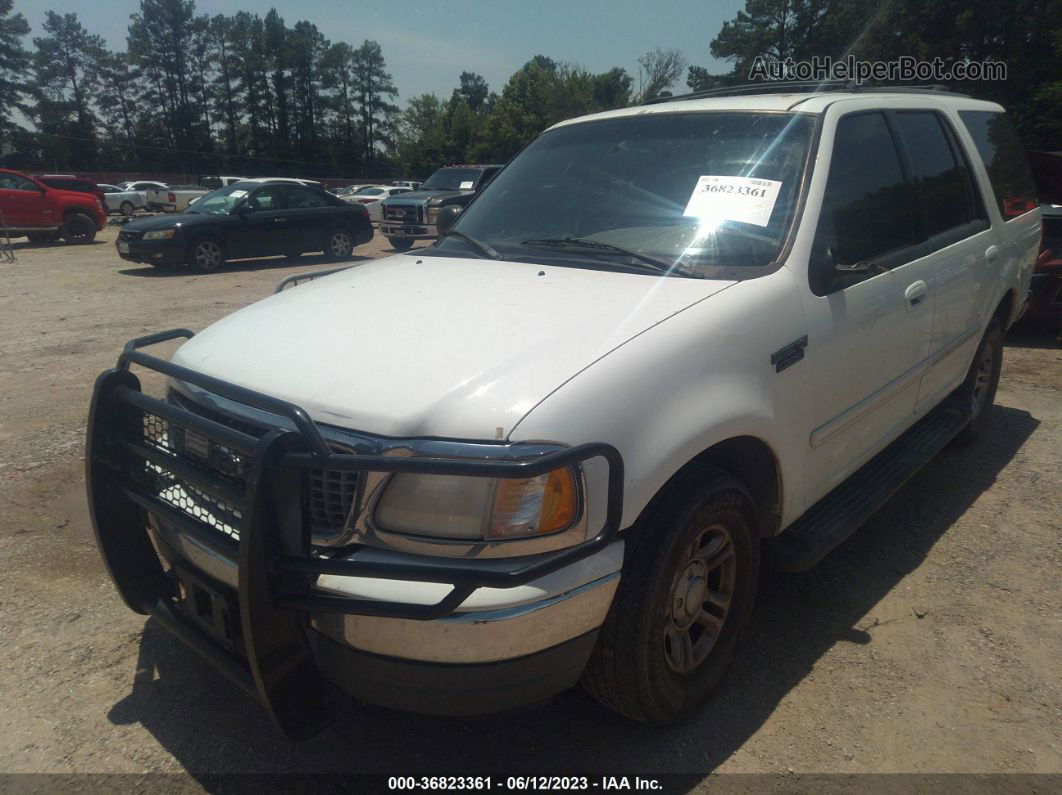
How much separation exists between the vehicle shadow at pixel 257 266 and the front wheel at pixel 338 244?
A: 0.15 m

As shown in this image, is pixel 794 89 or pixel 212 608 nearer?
pixel 212 608

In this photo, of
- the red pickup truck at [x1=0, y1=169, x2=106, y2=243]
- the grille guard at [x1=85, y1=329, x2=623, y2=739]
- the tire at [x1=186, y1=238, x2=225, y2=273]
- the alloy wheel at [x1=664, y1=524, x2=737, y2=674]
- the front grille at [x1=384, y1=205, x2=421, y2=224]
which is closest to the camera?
the grille guard at [x1=85, y1=329, x2=623, y2=739]

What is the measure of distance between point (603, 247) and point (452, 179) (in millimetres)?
16121

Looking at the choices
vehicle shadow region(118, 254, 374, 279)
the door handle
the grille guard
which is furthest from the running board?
vehicle shadow region(118, 254, 374, 279)

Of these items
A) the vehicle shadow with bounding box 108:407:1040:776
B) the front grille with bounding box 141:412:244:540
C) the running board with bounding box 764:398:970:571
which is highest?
the front grille with bounding box 141:412:244:540

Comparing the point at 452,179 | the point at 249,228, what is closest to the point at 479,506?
the point at 249,228

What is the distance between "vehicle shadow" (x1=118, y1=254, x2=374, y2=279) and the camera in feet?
43.6

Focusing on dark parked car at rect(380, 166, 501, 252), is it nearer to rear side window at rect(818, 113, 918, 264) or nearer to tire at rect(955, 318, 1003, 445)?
tire at rect(955, 318, 1003, 445)

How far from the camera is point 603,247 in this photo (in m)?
2.88

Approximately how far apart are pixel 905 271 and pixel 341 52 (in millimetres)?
94514

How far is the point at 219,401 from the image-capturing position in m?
2.20

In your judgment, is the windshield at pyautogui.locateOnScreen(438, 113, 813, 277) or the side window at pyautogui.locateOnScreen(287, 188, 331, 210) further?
the side window at pyautogui.locateOnScreen(287, 188, 331, 210)

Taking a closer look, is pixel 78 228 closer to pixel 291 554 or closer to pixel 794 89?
pixel 794 89

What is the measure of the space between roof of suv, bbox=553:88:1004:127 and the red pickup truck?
17547mm
